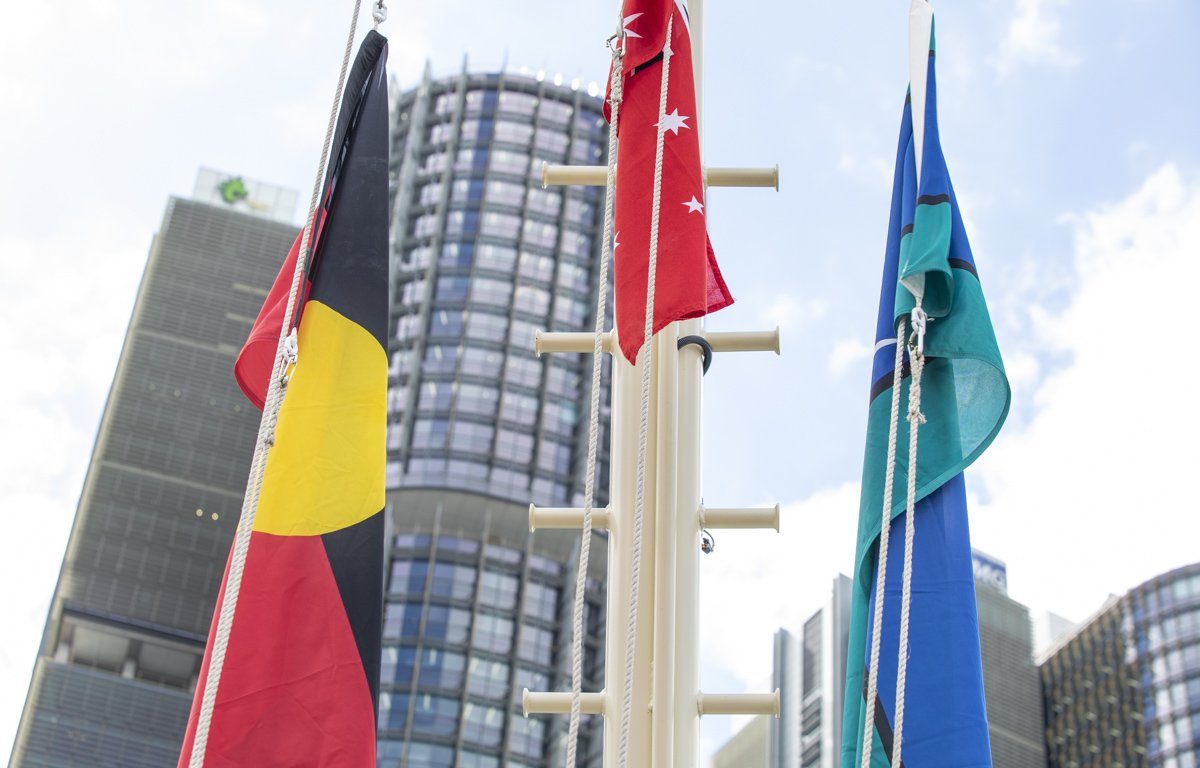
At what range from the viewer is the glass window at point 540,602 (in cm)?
5400

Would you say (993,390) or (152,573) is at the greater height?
(152,573)

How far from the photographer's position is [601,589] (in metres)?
56.8

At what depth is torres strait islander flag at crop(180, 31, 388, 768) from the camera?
3.27 meters

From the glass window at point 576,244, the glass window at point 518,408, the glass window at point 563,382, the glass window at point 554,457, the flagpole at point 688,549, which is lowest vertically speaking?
the flagpole at point 688,549

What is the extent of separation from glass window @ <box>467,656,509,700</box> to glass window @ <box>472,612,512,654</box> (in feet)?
2.20

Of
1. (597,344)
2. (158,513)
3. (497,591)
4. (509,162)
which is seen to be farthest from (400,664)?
(597,344)

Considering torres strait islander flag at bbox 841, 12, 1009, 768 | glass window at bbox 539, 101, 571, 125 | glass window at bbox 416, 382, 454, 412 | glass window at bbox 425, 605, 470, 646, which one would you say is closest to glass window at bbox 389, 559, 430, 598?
glass window at bbox 425, 605, 470, 646

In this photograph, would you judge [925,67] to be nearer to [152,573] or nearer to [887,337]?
[887,337]

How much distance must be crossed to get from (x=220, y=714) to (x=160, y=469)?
51941mm

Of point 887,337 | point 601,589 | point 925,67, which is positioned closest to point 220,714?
point 887,337

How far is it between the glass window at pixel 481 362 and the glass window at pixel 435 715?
13280 mm

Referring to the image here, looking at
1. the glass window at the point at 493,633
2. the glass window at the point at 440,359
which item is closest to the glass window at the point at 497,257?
the glass window at the point at 440,359

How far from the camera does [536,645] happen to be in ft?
174

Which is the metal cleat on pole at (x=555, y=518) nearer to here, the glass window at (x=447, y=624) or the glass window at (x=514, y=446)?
the glass window at (x=447, y=624)
